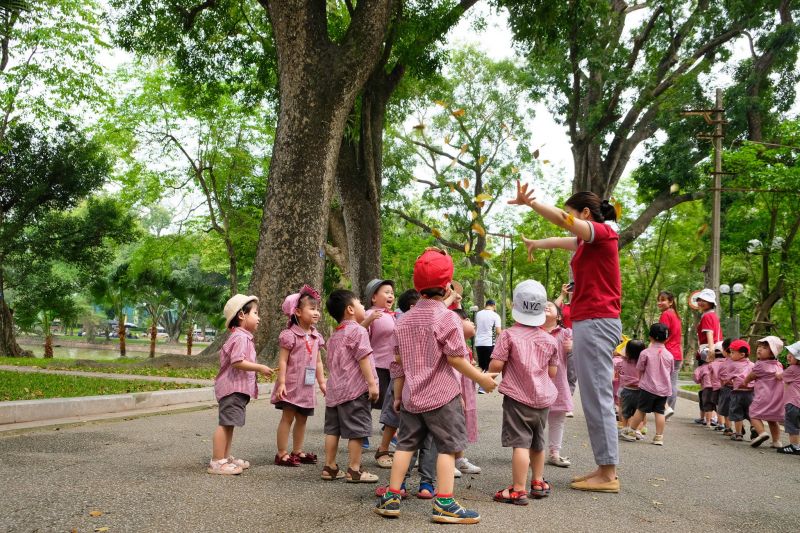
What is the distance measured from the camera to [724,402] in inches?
384

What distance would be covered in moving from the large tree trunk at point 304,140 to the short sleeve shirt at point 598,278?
8.12 meters

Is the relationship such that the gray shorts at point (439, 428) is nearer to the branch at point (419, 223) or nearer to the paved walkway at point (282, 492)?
the paved walkway at point (282, 492)

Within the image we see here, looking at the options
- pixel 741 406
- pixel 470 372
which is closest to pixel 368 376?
pixel 470 372

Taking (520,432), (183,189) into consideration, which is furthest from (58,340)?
(520,432)

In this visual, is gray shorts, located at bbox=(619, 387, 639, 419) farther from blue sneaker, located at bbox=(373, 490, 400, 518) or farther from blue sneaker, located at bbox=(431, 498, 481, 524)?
blue sneaker, located at bbox=(373, 490, 400, 518)

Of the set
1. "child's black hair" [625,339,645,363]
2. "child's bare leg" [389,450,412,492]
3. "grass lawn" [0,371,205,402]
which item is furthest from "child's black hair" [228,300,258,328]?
"child's black hair" [625,339,645,363]

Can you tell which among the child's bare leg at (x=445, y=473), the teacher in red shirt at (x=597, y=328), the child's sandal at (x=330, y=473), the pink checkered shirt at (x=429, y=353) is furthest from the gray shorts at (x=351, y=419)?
the teacher in red shirt at (x=597, y=328)

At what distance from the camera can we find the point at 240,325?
18.2 ft

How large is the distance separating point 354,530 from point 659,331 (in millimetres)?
5625

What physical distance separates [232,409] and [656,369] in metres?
5.19

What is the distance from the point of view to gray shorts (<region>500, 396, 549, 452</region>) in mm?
4715

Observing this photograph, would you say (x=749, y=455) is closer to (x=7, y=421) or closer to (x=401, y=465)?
(x=401, y=465)

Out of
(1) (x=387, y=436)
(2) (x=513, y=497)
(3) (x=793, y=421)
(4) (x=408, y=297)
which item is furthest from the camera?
(3) (x=793, y=421)

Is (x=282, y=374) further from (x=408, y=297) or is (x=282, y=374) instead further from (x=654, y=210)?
(x=654, y=210)
